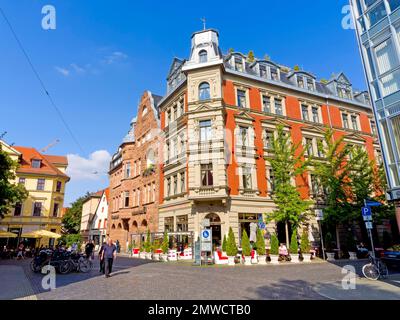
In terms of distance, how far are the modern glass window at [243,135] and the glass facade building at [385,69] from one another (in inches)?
484

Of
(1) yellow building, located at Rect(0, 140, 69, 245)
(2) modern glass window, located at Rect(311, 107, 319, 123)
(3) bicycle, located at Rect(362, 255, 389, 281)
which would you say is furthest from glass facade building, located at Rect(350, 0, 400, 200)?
(1) yellow building, located at Rect(0, 140, 69, 245)

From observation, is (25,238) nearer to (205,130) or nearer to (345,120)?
(205,130)

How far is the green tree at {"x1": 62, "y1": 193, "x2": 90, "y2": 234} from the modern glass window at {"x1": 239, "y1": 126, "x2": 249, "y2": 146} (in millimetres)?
54276

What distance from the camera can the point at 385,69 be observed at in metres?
12.9

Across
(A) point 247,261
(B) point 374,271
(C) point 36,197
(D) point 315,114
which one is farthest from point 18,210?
(B) point 374,271

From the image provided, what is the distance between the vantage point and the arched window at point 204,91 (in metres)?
25.0

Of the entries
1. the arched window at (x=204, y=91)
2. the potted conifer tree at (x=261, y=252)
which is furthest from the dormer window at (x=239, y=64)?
the potted conifer tree at (x=261, y=252)

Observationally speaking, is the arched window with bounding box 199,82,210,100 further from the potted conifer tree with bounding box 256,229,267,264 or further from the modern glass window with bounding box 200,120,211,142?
the potted conifer tree with bounding box 256,229,267,264

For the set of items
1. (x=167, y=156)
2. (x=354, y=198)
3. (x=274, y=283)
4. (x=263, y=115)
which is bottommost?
(x=274, y=283)

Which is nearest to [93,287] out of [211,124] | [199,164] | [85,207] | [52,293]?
[52,293]
